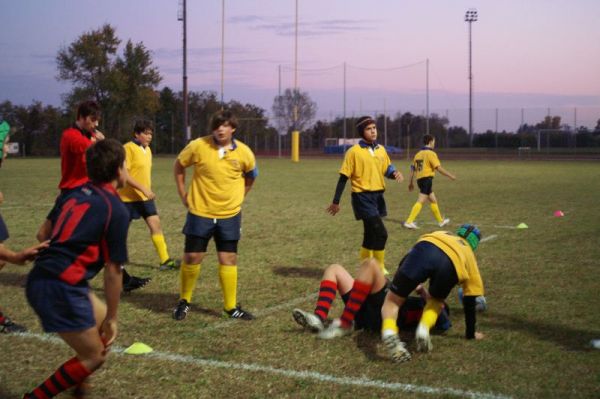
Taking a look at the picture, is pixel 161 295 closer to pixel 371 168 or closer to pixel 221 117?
→ pixel 221 117

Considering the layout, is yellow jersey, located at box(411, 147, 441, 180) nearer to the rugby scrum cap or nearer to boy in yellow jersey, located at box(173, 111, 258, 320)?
boy in yellow jersey, located at box(173, 111, 258, 320)

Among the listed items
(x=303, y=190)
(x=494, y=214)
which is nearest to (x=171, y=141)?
(x=303, y=190)

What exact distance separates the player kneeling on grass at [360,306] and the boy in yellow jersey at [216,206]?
3.01ft

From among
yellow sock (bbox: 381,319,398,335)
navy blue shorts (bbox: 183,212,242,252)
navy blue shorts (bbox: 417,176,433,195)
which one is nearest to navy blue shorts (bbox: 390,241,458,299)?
yellow sock (bbox: 381,319,398,335)

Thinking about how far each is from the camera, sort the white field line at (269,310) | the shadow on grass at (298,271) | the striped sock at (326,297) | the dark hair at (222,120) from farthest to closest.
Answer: the shadow on grass at (298,271) < the dark hair at (222,120) < the white field line at (269,310) < the striped sock at (326,297)

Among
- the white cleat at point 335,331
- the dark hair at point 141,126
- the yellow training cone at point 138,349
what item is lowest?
the yellow training cone at point 138,349

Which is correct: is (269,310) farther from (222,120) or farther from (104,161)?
(104,161)

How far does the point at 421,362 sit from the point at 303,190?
1738cm

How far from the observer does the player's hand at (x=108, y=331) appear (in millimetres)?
3893

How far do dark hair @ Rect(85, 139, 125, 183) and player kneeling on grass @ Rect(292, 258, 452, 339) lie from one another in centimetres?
239

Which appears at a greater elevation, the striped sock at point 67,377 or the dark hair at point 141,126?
the dark hair at point 141,126

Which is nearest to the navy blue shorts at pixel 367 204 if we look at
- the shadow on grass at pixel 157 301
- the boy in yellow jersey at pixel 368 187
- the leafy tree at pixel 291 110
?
the boy in yellow jersey at pixel 368 187

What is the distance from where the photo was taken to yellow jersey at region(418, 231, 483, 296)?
5.31 meters

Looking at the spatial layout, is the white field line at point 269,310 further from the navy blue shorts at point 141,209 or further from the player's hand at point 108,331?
the navy blue shorts at point 141,209
